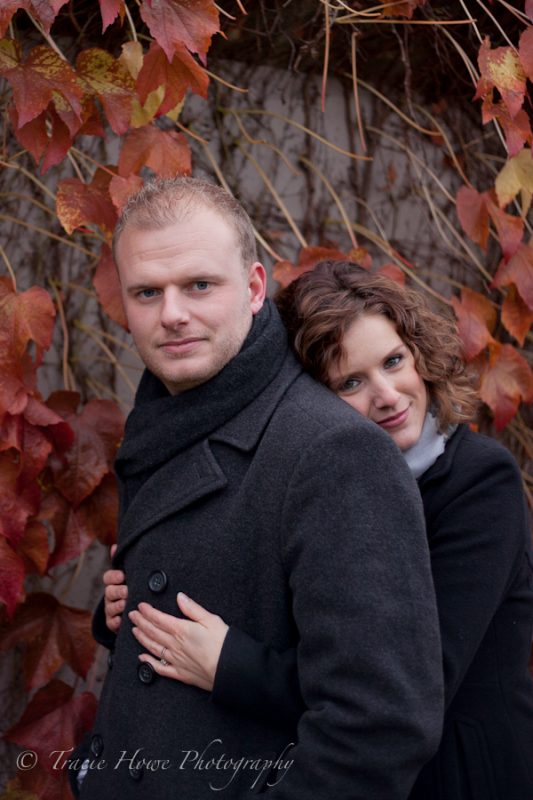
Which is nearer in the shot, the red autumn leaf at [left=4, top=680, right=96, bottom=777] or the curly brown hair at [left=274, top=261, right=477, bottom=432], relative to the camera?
the curly brown hair at [left=274, top=261, right=477, bottom=432]

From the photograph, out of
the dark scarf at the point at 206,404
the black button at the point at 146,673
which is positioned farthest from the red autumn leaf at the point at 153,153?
the black button at the point at 146,673

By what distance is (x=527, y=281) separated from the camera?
233cm

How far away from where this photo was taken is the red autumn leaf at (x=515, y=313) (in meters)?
2.38

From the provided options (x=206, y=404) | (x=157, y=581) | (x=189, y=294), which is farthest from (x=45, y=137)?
(x=157, y=581)

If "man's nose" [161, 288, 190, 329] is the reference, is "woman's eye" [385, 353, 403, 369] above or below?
below

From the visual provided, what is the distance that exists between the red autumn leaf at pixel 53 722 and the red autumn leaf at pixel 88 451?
48 cm

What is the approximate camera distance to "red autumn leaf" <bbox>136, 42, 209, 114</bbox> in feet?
5.94

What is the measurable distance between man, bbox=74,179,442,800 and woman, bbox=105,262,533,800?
4 centimetres

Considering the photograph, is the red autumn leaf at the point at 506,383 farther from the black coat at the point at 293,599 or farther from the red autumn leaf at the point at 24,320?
the red autumn leaf at the point at 24,320

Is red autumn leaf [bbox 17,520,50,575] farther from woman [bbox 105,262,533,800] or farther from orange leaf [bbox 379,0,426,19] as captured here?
orange leaf [bbox 379,0,426,19]

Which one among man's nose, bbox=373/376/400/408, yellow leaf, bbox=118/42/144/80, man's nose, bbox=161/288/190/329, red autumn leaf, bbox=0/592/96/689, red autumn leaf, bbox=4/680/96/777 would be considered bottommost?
red autumn leaf, bbox=4/680/96/777

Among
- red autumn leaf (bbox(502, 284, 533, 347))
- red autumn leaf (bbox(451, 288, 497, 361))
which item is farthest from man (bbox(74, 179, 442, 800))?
red autumn leaf (bbox(502, 284, 533, 347))

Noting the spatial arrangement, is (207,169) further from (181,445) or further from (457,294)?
(181,445)

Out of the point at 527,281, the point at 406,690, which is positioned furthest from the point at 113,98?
the point at 406,690
